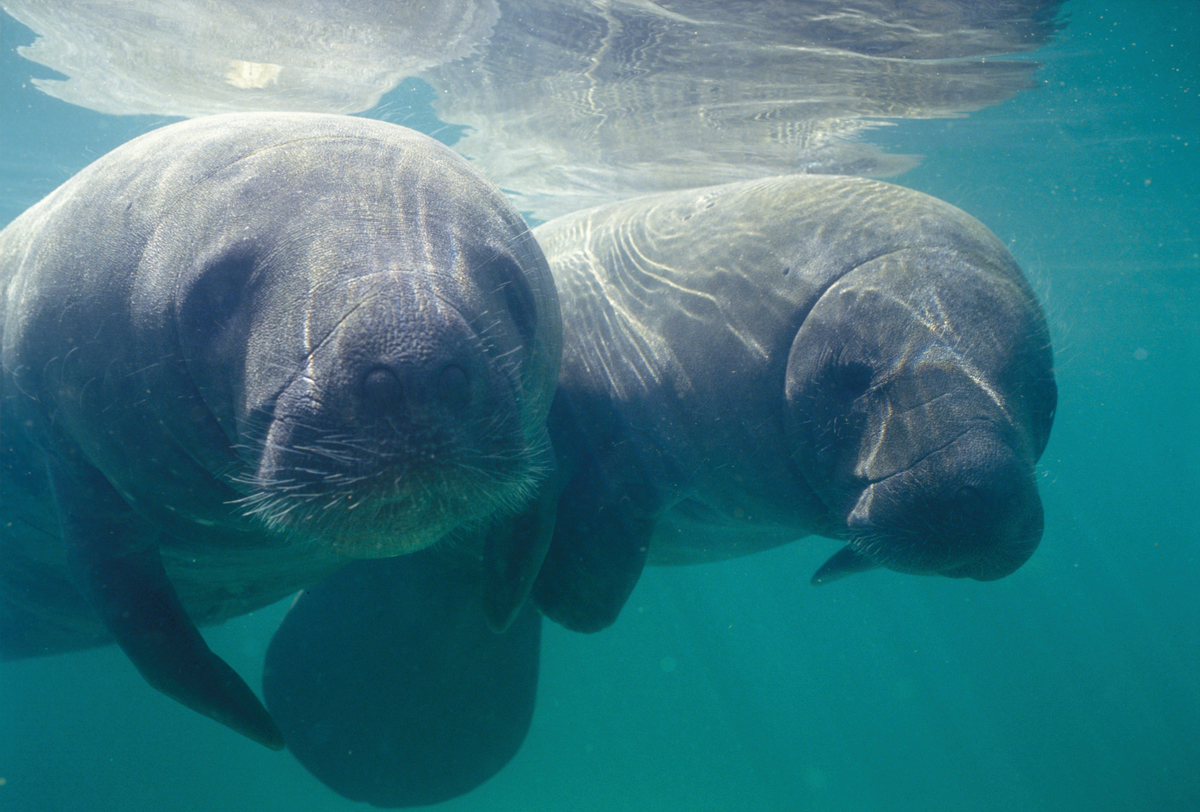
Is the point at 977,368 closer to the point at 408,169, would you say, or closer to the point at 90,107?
the point at 408,169

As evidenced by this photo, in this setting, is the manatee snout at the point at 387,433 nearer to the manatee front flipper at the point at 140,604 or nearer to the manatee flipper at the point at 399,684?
the manatee front flipper at the point at 140,604

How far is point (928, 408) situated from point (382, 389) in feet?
5.95

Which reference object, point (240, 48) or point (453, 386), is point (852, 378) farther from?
point (240, 48)

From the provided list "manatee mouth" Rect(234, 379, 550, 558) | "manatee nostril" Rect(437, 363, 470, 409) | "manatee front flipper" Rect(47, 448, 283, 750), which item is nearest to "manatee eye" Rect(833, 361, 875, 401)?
"manatee mouth" Rect(234, 379, 550, 558)

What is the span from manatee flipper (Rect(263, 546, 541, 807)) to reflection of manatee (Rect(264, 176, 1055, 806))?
13mm

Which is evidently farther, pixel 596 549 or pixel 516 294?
pixel 596 549

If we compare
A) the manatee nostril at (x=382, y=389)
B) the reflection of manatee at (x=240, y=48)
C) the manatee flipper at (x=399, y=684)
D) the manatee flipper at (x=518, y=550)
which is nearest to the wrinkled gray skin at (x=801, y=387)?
the manatee flipper at (x=518, y=550)

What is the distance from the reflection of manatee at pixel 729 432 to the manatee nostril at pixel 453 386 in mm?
1552

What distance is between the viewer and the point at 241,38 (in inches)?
343

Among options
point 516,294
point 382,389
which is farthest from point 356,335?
point 516,294

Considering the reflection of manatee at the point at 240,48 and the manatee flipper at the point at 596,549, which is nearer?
the manatee flipper at the point at 596,549

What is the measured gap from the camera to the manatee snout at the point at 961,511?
2.34 metres

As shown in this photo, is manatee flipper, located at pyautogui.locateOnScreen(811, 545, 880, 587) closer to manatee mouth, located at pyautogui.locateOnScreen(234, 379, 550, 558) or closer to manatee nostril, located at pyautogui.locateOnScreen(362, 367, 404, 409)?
manatee mouth, located at pyautogui.locateOnScreen(234, 379, 550, 558)

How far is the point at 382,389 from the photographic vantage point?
1.65m
